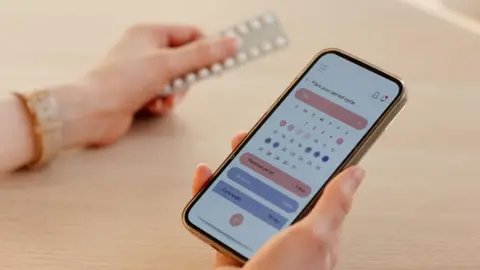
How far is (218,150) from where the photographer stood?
755 mm

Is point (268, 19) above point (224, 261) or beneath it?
above

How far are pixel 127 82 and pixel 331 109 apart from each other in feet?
0.74

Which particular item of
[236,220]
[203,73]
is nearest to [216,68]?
[203,73]

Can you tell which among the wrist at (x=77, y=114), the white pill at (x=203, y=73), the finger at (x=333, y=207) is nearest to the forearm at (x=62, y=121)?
the wrist at (x=77, y=114)

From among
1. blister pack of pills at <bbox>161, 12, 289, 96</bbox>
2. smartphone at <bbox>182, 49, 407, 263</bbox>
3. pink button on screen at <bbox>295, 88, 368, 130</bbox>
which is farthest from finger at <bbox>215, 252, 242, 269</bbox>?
blister pack of pills at <bbox>161, 12, 289, 96</bbox>

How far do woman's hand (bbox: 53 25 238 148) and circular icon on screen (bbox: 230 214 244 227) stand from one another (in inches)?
7.7

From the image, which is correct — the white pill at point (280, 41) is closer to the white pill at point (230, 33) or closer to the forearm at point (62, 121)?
the white pill at point (230, 33)

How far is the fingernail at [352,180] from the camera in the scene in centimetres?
54

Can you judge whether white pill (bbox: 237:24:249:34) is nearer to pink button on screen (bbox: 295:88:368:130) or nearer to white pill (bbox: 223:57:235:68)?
white pill (bbox: 223:57:235:68)

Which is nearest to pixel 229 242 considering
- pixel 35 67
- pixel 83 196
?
pixel 83 196

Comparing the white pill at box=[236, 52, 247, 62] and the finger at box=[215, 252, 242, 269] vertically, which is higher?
the white pill at box=[236, 52, 247, 62]

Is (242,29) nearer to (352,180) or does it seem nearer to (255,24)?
(255,24)

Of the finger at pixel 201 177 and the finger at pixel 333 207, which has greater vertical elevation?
the finger at pixel 333 207

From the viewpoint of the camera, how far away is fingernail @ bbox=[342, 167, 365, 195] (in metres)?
0.54
